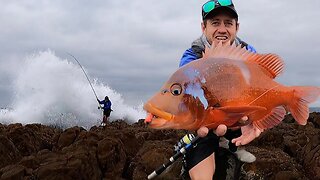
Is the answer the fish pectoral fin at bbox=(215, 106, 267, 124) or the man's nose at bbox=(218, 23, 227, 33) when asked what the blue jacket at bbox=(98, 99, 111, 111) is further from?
the fish pectoral fin at bbox=(215, 106, 267, 124)

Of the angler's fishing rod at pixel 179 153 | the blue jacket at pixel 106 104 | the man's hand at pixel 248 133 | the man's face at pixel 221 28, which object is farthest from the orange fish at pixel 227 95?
the blue jacket at pixel 106 104

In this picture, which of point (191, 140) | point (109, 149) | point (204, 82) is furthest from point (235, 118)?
point (109, 149)

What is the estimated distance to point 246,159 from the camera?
14.7 feet

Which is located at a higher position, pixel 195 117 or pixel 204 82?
pixel 204 82

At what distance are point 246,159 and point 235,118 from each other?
149cm

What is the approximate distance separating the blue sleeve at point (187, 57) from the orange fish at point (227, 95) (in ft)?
2.35

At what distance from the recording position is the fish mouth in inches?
119

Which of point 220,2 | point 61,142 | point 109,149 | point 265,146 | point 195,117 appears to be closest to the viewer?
point 195,117

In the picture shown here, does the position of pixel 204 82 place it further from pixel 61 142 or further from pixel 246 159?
pixel 61 142

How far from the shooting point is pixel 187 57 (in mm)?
4227

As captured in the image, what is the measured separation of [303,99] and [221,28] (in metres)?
1.18

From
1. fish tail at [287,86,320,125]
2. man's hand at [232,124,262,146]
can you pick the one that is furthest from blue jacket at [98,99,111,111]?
fish tail at [287,86,320,125]

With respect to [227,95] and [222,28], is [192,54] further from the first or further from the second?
[227,95]

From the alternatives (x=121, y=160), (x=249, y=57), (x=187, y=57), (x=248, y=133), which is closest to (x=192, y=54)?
(x=187, y=57)
